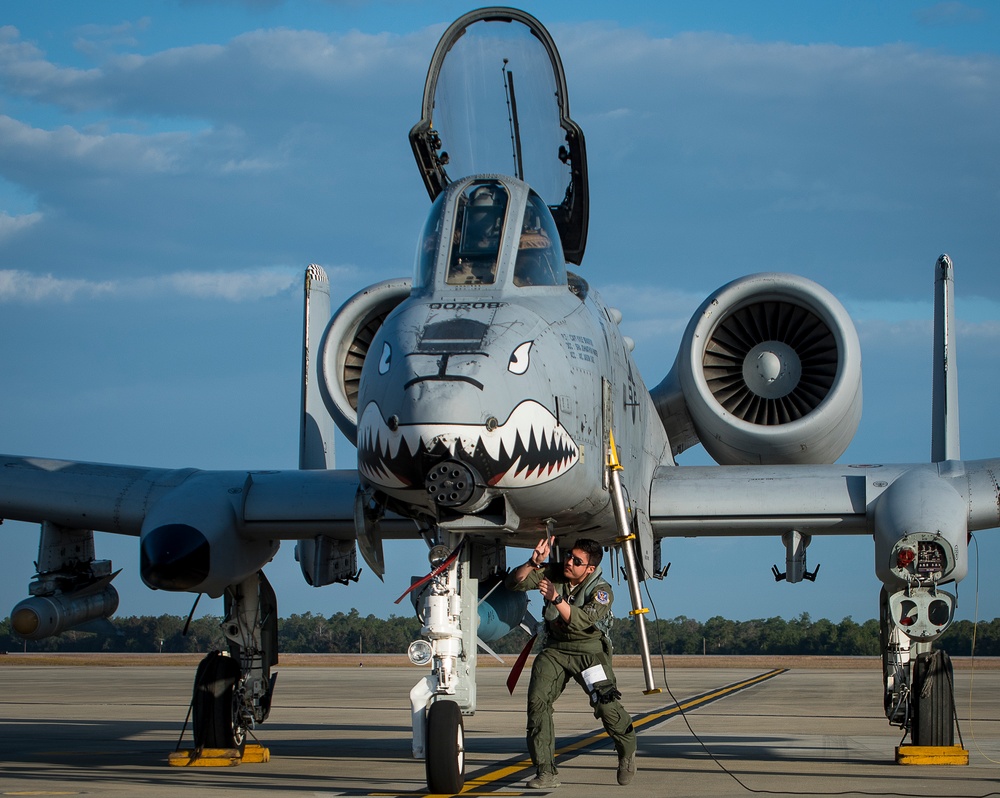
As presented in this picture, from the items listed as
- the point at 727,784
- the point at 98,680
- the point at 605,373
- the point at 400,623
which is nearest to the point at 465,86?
the point at 605,373

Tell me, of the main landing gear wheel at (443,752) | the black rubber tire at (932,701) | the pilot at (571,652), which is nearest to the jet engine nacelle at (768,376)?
the black rubber tire at (932,701)

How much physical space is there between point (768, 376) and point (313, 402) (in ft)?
15.1

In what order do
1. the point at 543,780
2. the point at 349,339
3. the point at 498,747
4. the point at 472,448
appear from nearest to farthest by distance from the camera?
the point at 472,448
the point at 543,780
the point at 349,339
the point at 498,747

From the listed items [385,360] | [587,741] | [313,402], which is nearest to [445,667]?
[385,360]

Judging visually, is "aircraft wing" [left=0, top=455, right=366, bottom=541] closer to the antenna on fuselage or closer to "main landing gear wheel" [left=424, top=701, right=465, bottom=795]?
the antenna on fuselage

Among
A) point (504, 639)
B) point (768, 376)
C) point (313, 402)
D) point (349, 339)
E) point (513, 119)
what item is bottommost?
point (504, 639)

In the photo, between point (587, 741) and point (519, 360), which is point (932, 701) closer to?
point (587, 741)

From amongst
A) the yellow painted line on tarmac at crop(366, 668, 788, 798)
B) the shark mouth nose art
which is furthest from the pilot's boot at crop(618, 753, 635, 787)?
the shark mouth nose art

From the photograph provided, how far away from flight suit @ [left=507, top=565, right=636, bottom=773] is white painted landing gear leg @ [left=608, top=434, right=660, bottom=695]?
30 centimetres

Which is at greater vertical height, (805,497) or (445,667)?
(805,497)

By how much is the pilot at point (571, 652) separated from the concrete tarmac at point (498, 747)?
0.32m

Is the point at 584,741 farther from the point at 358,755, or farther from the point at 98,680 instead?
the point at 98,680

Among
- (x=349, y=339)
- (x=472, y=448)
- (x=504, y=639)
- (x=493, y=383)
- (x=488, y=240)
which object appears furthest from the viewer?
(x=504, y=639)

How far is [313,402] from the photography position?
1275 cm
